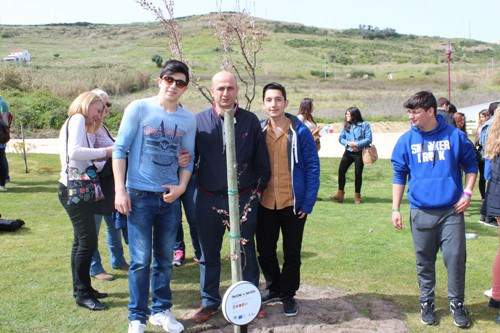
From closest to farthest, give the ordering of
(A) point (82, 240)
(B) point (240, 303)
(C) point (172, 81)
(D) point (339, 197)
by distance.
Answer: (B) point (240, 303), (C) point (172, 81), (A) point (82, 240), (D) point (339, 197)

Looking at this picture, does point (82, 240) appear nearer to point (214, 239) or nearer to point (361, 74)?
point (214, 239)

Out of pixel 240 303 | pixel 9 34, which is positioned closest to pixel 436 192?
pixel 240 303

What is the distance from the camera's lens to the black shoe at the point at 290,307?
190 inches

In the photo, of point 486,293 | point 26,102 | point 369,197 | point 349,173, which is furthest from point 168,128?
point 26,102

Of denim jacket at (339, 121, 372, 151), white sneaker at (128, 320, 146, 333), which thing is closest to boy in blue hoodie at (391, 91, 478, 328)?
white sneaker at (128, 320, 146, 333)

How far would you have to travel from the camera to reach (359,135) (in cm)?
1002

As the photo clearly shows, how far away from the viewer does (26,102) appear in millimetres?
24000

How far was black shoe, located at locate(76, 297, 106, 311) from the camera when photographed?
5.04m

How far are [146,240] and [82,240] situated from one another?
2.86 ft

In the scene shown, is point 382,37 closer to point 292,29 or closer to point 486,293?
point 292,29

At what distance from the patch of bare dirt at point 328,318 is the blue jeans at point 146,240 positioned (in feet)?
1.60

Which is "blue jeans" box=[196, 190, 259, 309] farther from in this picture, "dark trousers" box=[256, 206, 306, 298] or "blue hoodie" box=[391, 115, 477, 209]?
"blue hoodie" box=[391, 115, 477, 209]

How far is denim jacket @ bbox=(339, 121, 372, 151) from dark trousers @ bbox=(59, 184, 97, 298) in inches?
235

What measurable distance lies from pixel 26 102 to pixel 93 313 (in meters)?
21.0
